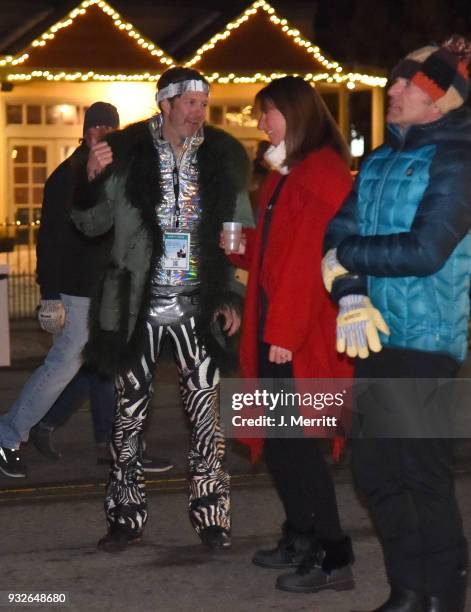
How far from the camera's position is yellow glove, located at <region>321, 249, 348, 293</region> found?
14.4 feet

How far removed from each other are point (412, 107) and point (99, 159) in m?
1.62

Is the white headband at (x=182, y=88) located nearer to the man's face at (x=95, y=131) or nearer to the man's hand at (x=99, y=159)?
the man's hand at (x=99, y=159)

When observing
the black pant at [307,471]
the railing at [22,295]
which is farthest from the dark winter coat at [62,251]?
the railing at [22,295]

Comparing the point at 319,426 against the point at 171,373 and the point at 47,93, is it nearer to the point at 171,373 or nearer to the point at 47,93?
the point at 171,373

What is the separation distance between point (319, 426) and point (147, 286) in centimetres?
100

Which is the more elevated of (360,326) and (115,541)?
(360,326)

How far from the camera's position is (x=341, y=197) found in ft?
16.1

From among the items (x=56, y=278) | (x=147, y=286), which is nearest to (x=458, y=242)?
(x=147, y=286)

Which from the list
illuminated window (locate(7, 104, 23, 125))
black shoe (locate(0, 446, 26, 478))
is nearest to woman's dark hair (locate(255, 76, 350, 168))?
black shoe (locate(0, 446, 26, 478))

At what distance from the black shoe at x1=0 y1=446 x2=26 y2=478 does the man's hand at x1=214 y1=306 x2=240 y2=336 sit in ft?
6.39

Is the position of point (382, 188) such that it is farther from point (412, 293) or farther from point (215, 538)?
point (215, 538)

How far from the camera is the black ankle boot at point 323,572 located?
4953 mm

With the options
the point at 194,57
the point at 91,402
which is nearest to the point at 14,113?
the point at 194,57

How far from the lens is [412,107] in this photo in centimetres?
429
